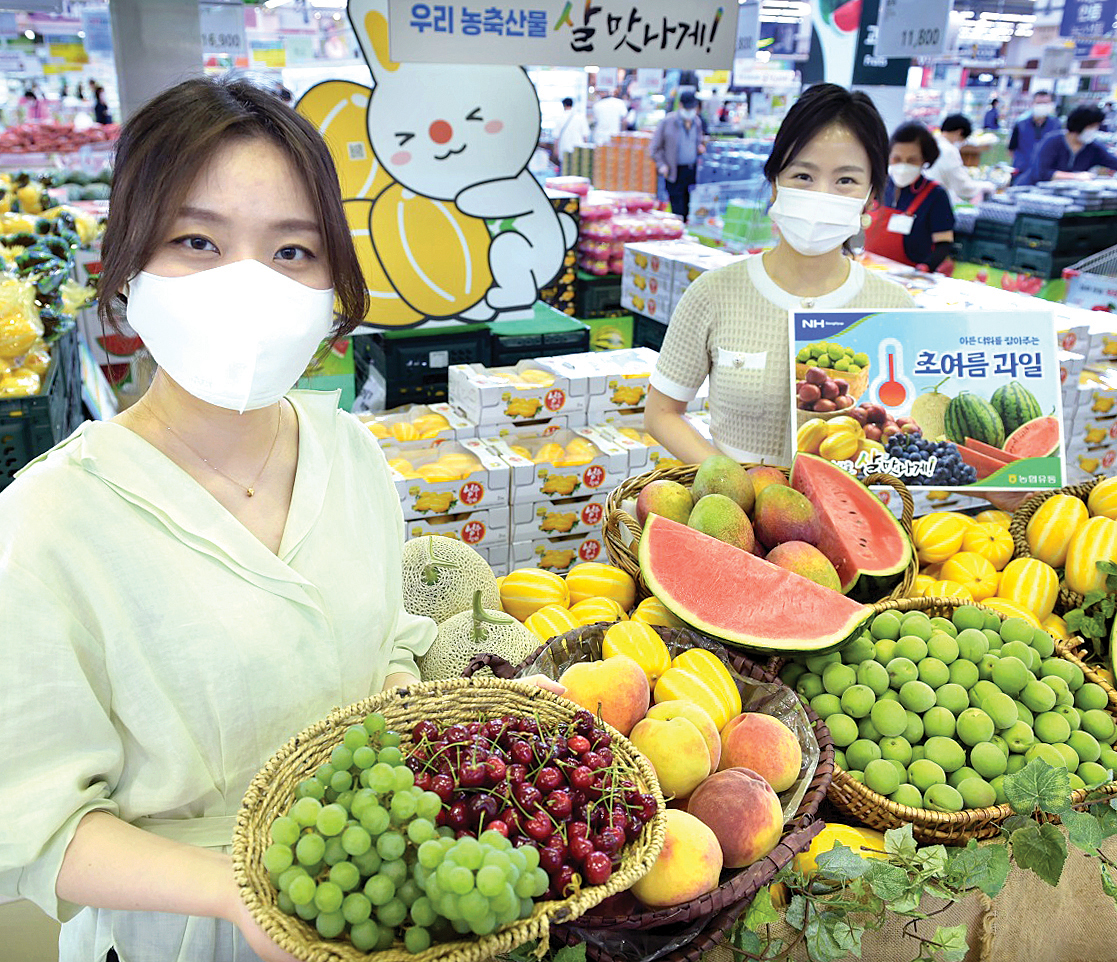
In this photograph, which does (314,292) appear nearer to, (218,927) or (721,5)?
(218,927)

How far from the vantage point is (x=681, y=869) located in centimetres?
113

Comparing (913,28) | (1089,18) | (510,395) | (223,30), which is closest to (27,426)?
(510,395)

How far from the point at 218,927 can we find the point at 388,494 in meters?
0.67

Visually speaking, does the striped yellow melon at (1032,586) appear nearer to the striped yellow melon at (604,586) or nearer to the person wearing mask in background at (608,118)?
the striped yellow melon at (604,586)

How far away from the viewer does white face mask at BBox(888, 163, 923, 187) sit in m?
5.66

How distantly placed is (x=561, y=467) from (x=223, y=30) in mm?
7955

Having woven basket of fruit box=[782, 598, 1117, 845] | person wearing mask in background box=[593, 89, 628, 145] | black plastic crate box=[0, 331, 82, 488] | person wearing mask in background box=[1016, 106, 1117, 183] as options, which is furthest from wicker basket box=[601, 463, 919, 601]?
person wearing mask in background box=[593, 89, 628, 145]

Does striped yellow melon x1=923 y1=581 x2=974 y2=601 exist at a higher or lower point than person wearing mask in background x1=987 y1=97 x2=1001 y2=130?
lower

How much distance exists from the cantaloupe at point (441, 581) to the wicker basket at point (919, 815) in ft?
2.75

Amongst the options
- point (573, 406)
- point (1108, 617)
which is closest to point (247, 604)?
point (1108, 617)

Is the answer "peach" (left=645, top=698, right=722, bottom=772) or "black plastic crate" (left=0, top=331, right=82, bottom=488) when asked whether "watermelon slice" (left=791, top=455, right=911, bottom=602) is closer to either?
"peach" (left=645, top=698, right=722, bottom=772)

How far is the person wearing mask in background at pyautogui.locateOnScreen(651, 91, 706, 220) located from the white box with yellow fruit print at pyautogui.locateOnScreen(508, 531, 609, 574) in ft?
27.9

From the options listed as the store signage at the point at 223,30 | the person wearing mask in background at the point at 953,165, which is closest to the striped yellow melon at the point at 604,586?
the person wearing mask in background at the point at 953,165

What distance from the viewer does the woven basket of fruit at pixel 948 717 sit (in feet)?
4.79
